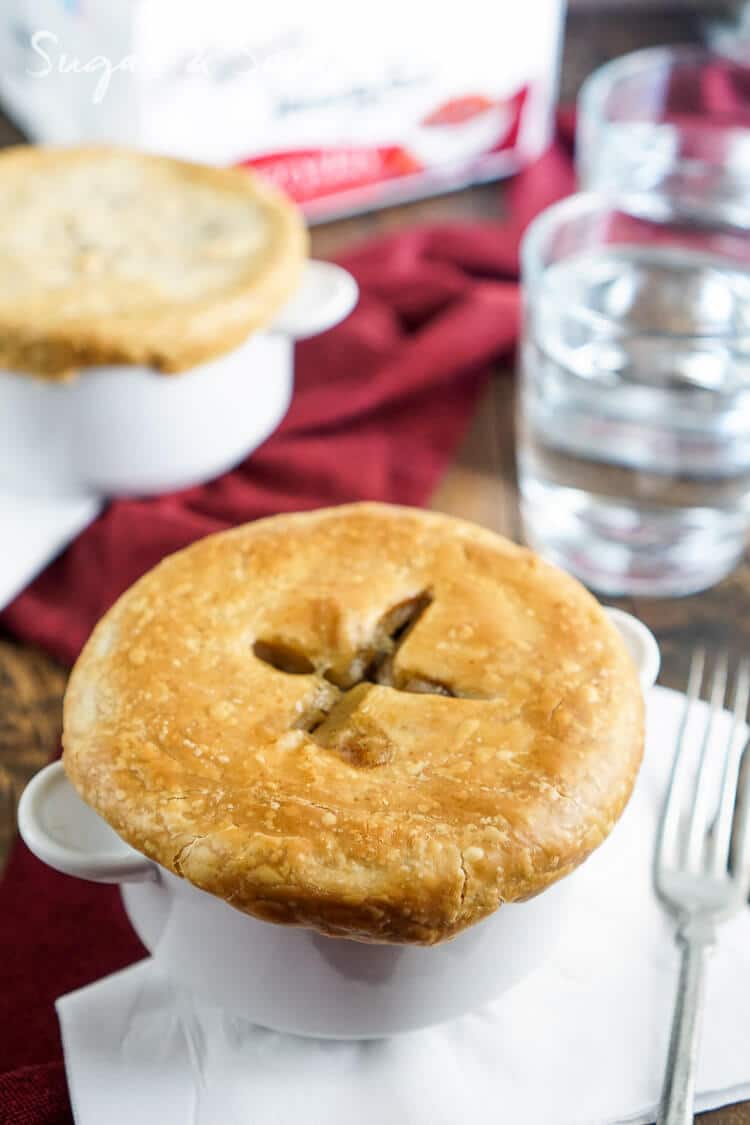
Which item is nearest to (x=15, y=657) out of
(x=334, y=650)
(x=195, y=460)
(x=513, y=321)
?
(x=195, y=460)

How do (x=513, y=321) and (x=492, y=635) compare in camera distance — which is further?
(x=513, y=321)

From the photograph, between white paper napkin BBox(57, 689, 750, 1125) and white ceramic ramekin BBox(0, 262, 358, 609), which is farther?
white ceramic ramekin BBox(0, 262, 358, 609)

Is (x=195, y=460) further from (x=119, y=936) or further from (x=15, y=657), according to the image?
(x=119, y=936)

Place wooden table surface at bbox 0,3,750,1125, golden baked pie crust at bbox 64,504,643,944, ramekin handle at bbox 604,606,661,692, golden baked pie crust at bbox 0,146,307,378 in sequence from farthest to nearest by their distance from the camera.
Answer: golden baked pie crust at bbox 0,146,307,378, wooden table surface at bbox 0,3,750,1125, ramekin handle at bbox 604,606,661,692, golden baked pie crust at bbox 64,504,643,944

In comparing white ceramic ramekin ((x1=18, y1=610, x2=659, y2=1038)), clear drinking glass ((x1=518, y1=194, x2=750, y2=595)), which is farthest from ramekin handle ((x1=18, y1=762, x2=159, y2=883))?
clear drinking glass ((x1=518, y1=194, x2=750, y2=595))

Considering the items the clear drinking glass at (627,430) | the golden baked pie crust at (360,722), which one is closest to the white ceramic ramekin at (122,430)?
the clear drinking glass at (627,430)

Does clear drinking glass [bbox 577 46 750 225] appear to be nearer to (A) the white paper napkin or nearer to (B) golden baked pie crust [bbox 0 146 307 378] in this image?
(B) golden baked pie crust [bbox 0 146 307 378]
